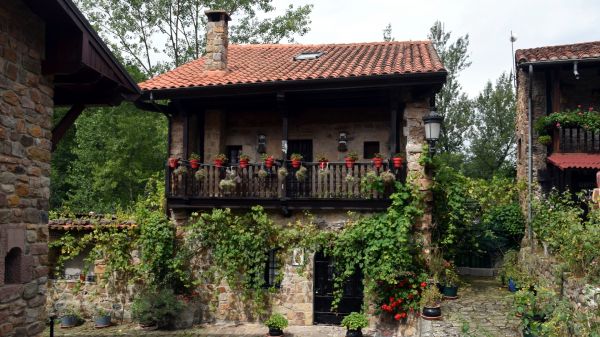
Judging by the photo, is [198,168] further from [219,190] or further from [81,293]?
[81,293]

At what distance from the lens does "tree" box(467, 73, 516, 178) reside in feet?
87.2

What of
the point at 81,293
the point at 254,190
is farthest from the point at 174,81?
the point at 81,293

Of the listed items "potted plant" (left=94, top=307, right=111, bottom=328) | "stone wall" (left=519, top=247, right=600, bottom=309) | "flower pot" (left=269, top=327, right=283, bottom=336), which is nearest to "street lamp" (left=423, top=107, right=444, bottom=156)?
"stone wall" (left=519, top=247, right=600, bottom=309)

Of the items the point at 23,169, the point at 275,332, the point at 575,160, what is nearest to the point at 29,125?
the point at 23,169

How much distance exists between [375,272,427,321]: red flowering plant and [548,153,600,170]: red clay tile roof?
546 cm

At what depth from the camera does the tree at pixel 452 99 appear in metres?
26.4

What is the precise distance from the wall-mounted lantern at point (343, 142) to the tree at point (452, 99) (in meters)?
15.4

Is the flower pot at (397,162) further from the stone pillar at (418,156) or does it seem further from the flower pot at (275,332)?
the flower pot at (275,332)

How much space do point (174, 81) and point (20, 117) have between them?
22.4 feet

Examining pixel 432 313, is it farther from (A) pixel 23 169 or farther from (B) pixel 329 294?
(A) pixel 23 169

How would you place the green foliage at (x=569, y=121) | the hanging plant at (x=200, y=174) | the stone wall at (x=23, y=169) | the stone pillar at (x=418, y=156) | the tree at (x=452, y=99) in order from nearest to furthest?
the stone wall at (x=23, y=169), the stone pillar at (x=418, y=156), the hanging plant at (x=200, y=174), the green foliage at (x=569, y=121), the tree at (x=452, y=99)

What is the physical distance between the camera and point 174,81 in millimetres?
11844

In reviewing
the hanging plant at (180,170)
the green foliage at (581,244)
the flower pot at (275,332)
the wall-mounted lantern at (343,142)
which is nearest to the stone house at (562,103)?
the green foliage at (581,244)

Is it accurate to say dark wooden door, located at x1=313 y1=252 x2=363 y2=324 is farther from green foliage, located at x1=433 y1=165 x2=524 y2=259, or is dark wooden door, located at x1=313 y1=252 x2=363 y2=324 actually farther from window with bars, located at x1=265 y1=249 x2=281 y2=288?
green foliage, located at x1=433 y1=165 x2=524 y2=259
